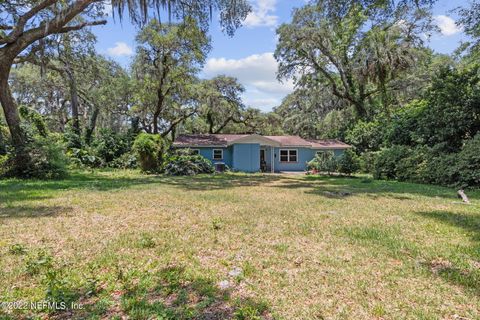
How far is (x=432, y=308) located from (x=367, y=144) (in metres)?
21.4

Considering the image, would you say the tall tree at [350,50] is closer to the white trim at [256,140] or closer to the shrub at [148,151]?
the white trim at [256,140]

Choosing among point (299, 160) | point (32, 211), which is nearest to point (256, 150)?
point (299, 160)

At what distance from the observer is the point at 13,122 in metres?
11.9

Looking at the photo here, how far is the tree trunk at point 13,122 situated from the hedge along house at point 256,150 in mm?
10539

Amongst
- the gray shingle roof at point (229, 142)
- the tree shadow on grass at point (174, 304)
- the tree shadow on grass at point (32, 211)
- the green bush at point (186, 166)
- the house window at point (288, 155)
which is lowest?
the tree shadow on grass at point (174, 304)

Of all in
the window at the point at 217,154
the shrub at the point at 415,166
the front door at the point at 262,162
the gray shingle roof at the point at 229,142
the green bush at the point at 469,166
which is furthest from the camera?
the front door at the point at 262,162

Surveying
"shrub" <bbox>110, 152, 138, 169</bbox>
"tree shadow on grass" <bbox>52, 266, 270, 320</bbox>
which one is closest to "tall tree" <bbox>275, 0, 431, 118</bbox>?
"shrub" <bbox>110, 152, 138, 169</bbox>

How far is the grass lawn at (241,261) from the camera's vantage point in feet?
8.62

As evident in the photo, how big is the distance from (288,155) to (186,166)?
983 cm

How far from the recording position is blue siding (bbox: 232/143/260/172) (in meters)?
21.5

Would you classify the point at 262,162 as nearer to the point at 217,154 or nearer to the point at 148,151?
the point at 217,154

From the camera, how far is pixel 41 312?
8.25 ft

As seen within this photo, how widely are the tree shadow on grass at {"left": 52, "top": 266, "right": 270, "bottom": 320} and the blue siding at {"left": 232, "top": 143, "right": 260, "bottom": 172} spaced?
18473mm

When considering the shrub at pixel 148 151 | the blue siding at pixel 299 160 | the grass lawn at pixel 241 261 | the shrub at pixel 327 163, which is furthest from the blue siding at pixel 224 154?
the grass lawn at pixel 241 261
